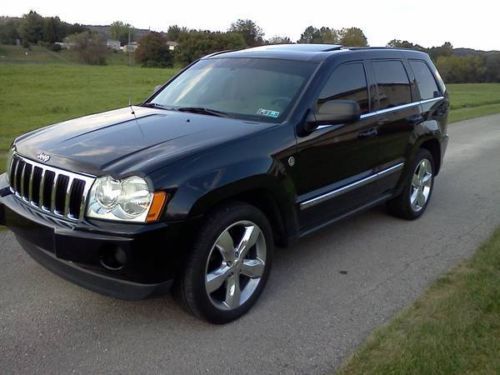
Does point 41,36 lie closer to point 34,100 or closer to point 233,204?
point 34,100

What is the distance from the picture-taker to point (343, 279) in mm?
4184

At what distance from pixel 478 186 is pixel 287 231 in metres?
4.63

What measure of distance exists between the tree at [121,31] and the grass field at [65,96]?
66499 mm

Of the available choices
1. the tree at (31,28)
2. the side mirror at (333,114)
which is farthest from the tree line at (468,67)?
the tree at (31,28)

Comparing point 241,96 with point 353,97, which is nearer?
point 241,96

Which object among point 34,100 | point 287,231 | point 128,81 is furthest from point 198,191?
point 128,81

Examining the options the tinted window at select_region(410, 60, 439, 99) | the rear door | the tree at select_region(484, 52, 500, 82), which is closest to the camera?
the rear door

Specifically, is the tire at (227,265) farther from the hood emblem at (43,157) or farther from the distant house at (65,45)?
the distant house at (65,45)

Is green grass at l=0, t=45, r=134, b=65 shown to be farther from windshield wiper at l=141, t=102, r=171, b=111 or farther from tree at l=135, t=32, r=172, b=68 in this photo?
windshield wiper at l=141, t=102, r=171, b=111

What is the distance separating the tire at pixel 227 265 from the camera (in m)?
3.14

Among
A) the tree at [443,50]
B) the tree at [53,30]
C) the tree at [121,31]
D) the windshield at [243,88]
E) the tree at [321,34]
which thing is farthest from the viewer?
the tree at [121,31]

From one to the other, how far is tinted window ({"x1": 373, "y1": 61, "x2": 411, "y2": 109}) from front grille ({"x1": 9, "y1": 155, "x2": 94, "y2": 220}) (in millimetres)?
2967

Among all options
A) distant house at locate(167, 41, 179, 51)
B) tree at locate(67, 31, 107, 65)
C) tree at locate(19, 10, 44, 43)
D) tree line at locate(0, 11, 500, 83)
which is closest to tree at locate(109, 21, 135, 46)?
tree line at locate(0, 11, 500, 83)

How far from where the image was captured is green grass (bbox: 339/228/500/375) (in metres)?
2.90
